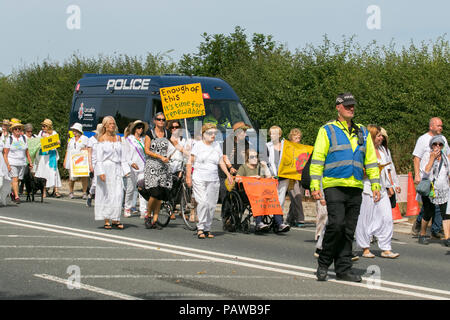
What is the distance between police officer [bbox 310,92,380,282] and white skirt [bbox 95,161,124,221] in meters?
5.56

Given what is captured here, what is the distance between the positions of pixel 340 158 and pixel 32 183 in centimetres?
1216

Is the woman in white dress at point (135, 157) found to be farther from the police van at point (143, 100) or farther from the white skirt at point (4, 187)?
the white skirt at point (4, 187)

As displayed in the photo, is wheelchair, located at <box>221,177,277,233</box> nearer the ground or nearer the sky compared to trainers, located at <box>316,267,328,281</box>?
nearer the sky

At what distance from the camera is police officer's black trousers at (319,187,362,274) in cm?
849

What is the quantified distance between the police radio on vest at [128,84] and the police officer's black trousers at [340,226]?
37.0 feet

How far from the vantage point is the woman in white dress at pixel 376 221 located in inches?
429

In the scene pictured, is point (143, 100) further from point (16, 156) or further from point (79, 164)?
point (16, 156)

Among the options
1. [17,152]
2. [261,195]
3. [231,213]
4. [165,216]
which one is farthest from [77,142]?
[261,195]

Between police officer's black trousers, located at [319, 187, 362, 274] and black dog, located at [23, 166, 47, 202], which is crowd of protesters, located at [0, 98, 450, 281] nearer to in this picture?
police officer's black trousers, located at [319, 187, 362, 274]

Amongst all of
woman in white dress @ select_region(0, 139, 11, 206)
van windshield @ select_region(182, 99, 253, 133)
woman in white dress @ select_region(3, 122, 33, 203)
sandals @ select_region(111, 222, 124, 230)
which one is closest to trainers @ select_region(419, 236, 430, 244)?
sandals @ select_region(111, 222, 124, 230)

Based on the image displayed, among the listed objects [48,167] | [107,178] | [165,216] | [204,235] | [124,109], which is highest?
[124,109]

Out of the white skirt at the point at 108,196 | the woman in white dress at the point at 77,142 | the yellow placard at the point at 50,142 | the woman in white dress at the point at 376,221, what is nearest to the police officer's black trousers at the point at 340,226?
the woman in white dress at the point at 376,221

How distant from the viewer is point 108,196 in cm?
1330

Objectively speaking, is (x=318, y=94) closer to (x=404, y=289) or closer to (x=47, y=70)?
(x=404, y=289)
